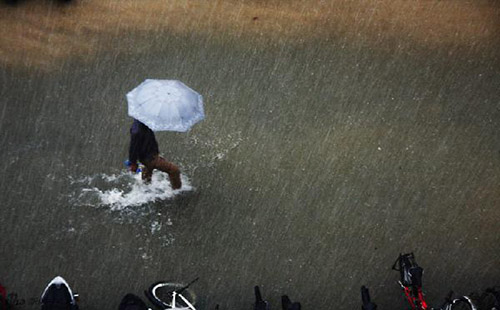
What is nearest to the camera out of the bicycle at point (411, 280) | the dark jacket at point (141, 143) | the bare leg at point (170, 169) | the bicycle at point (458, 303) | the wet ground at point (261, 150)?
the bicycle at point (458, 303)

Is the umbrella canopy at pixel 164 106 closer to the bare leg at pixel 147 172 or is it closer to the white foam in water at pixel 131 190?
the bare leg at pixel 147 172

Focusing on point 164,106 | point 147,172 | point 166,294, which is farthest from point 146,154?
point 166,294

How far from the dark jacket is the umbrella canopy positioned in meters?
0.27

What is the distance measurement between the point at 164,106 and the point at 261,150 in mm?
2082

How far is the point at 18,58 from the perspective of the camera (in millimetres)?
9258

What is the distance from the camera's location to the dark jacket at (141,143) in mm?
7008

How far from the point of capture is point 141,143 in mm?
7082

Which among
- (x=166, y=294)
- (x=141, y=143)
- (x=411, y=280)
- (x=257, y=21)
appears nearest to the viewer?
(x=411, y=280)

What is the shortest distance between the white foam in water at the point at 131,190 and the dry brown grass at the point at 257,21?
256 cm

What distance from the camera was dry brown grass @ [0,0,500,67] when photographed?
9734mm

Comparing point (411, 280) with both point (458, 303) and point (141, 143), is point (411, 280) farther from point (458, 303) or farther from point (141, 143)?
point (141, 143)

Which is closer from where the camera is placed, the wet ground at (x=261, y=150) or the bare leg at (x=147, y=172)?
the wet ground at (x=261, y=150)

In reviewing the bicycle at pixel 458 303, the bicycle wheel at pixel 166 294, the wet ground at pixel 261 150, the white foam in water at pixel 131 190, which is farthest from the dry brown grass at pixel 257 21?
the bicycle at pixel 458 303

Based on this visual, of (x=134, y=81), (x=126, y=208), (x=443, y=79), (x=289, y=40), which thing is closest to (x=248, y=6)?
(x=289, y=40)
